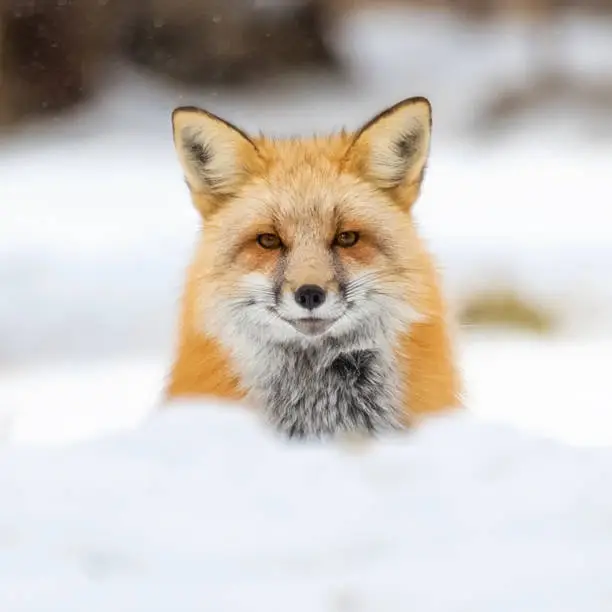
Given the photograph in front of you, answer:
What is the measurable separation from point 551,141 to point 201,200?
10.2m

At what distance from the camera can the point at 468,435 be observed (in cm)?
301

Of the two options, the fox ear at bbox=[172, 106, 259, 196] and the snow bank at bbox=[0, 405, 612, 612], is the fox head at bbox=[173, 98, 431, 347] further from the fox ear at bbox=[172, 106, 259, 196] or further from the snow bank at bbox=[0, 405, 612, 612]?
the snow bank at bbox=[0, 405, 612, 612]

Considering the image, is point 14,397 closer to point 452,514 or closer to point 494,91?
point 452,514

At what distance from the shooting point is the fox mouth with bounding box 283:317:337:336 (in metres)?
3.47

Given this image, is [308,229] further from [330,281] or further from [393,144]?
[393,144]

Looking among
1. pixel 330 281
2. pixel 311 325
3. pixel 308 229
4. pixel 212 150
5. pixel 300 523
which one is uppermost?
pixel 212 150

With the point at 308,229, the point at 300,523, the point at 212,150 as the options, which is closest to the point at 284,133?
the point at 212,150

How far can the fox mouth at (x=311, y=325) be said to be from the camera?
3.47 m

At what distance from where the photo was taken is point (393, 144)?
3.73 meters

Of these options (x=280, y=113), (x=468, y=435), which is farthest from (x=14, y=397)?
(x=280, y=113)

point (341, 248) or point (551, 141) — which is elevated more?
point (341, 248)

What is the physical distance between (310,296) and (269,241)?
0.28 m

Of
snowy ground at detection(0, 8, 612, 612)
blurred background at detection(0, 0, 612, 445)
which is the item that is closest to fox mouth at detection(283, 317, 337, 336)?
snowy ground at detection(0, 8, 612, 612)

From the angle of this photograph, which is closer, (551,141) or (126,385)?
(126,385)
